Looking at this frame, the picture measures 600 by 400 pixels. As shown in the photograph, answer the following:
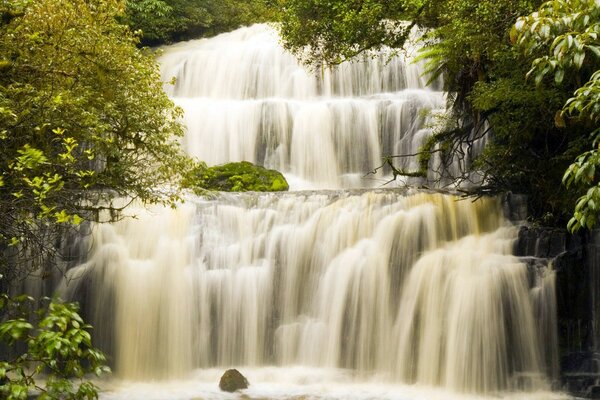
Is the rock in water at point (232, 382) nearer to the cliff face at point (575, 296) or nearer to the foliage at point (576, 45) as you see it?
the cliff face at point (575, 296)

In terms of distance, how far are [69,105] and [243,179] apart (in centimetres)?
692

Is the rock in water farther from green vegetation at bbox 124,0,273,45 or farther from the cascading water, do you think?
green vegetation at bbox 124,0,273,45

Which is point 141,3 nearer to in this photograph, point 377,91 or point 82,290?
point 377,91

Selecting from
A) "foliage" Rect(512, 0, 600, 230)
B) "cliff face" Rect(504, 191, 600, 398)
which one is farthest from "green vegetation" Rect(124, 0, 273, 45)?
"foliage" Rect(512, 0, 600, 230)

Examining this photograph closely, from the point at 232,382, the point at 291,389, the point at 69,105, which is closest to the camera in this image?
the point at 69,105

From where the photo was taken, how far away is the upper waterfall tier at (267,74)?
20.5 m

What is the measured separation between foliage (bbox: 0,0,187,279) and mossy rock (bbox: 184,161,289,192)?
411 cm

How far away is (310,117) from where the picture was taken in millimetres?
19000

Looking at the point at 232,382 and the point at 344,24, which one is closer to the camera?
the point at 232,382

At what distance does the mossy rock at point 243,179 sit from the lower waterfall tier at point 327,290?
2185 mm

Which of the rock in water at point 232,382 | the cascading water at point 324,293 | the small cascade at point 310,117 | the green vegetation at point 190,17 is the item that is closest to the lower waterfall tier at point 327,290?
the cascading water at point 324,293

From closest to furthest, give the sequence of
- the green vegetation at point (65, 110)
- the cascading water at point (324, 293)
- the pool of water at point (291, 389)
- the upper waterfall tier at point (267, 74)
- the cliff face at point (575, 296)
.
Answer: the green vegetation at point (65, 110) < the pool of water at point (291, 389) < the cliff face at point (575, 296) < the cascading water at point (324, 293) < the upper waterfall tier at point (267, 74)

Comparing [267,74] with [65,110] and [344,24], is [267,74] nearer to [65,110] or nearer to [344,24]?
[344,24]

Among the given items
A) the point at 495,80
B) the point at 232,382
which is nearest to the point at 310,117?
the point at 495,80
